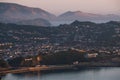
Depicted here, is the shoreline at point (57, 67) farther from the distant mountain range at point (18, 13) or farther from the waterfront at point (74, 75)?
the distant mountain range at point (18, 13)

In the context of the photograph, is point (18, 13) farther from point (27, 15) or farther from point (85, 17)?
point (85, 17)

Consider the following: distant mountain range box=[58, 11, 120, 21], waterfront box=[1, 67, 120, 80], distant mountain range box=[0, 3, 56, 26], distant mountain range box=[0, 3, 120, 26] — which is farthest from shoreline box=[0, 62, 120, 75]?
distant mountain range box=[0, 3, 56, 26]

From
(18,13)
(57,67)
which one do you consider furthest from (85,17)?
(57,67)

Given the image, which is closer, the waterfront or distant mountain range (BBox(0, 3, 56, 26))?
the waterfront

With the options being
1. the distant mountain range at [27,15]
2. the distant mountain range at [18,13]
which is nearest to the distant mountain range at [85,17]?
the distant mountain range at [27,15]

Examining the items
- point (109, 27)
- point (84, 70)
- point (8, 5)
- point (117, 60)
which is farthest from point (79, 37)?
point (8, 5)

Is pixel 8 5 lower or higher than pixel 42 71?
higher

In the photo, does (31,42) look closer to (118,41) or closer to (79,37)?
(79,37)

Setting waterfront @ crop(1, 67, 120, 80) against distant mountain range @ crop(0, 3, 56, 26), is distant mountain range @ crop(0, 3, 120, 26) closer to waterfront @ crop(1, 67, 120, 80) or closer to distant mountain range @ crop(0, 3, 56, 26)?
distant mountain range @ crop(0, 3, 56, 26)

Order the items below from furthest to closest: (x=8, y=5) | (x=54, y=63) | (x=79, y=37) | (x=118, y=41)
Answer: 1. (x=8, y=5)
2. (x=79, y=37)
3. (x=118, y=41)
4. (x=54, y=63)
